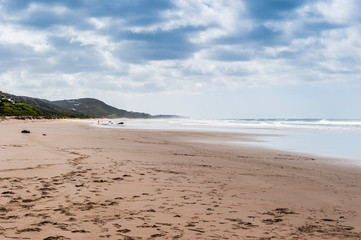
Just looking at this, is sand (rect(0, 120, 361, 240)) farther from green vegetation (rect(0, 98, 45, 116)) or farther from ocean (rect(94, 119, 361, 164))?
green vegetation (rect(0, 98, 45, 116))

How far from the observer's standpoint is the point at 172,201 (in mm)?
8258

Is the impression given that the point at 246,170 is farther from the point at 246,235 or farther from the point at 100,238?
the point at 100,238

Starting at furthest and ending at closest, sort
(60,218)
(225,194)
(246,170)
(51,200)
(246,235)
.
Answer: (246,170) → (225,194) → (51,200) → (60,218) → (246,235)

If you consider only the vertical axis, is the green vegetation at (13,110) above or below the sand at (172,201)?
above

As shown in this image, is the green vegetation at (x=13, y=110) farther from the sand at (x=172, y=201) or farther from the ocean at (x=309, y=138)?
the sand at (x=172, y=201)

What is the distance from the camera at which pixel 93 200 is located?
800cm

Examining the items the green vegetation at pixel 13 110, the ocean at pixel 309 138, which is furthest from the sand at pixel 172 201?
the green vegetation at pixel 13 110

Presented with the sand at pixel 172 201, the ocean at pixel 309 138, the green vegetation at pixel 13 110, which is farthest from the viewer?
the green vegetation at pixel 13 110

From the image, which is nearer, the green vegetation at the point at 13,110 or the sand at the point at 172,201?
the sand at the point at 172,201

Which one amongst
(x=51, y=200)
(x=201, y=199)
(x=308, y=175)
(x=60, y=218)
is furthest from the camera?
(x=308, y=175)

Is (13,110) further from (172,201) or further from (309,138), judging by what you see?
(172,201)

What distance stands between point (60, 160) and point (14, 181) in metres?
4.90

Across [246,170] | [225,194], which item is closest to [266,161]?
[246,170]

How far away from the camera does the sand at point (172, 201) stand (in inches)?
240
